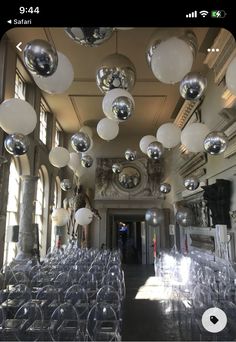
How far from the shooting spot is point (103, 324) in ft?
8.80

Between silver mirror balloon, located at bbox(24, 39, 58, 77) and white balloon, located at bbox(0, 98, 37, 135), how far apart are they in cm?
183

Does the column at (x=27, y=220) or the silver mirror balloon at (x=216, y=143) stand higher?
the silver mirror balloon at (x=216, y=143)

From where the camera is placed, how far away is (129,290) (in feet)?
24.5

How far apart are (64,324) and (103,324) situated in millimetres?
347

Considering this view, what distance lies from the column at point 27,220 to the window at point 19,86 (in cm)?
232

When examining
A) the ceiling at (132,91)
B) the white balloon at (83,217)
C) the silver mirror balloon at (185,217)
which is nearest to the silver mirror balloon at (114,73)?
the ceiling at (132,91)

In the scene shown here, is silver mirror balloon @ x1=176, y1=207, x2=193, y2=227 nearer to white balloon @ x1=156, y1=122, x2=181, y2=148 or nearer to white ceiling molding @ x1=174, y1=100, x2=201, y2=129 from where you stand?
white ceiling molding @ x1=174, y1=100, x2=201, y2=129

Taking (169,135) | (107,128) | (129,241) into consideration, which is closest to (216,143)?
(169,135)

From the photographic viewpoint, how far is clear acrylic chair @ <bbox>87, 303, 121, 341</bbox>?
8.13 ft

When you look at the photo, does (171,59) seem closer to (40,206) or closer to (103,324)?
(103,324)

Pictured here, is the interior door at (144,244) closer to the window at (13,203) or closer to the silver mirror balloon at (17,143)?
the window at (13,203)

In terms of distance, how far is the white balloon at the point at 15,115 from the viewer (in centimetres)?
373
